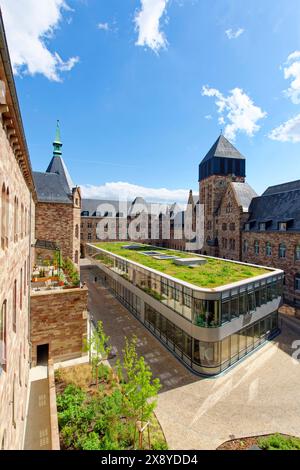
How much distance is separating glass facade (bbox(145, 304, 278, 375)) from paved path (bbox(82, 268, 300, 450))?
578mm

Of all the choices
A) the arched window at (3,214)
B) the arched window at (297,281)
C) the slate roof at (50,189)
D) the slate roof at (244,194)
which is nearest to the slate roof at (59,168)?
the slate roof at (50,189)

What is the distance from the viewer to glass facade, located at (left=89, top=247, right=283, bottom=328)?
15.3m

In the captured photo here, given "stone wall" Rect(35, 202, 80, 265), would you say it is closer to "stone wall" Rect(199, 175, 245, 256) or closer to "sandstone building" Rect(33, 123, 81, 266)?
"sandstone building" Rect(33, 123, 81, 266)

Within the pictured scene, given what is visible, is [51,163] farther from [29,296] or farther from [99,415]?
[99,415]

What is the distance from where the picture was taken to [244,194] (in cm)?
4528

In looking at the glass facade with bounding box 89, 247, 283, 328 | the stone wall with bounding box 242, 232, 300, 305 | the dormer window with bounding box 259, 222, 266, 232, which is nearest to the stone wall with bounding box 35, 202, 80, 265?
the glass facade with bounding box 89, 247, 283, 328

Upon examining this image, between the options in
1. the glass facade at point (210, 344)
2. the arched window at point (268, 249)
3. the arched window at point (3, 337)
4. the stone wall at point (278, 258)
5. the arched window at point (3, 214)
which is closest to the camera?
the arched window at point (3, 337)

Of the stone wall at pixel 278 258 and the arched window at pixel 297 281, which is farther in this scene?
the stone wall at pixel 278 258

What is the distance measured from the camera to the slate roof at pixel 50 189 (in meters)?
31.3

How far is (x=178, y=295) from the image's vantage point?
683 inches

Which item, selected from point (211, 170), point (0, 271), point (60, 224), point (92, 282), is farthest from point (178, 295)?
point (211, 170)

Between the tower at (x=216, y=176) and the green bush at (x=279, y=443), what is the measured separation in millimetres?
39869

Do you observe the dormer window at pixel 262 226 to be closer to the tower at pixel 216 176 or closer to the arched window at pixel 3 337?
the tower at pixel 216 176
